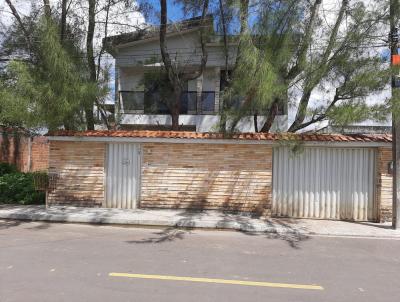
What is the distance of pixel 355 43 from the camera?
1192 cm

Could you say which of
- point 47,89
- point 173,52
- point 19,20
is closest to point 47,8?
point 19,20

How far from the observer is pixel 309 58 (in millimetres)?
12273

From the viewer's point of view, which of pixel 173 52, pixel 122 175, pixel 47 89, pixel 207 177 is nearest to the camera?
pixel 47 89

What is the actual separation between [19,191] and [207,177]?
20.7 feet

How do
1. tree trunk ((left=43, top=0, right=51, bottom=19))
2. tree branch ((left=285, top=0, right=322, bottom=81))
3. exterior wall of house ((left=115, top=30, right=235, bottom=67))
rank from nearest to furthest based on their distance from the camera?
tree branch ((left=285, top=0, right=322, bottom=81))
tree trunk ((left=43, top=0, right=51, bottom=19))
exterior wall of house ((left=115, top=30, right=235, bottom=67))

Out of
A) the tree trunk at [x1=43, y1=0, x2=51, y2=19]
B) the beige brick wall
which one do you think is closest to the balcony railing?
the tree trunk at [x1=43, y1=0, x2=51, y2=19]

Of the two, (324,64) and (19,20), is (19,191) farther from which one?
(324,64)

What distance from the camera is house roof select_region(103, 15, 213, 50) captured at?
16.4m

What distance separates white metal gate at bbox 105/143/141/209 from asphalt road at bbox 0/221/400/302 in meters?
2.86

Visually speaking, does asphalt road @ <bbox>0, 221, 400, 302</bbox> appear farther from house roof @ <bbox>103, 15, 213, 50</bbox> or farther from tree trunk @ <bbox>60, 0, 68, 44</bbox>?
house roof @ <bbox>103, 15, 213, 50</bbox>

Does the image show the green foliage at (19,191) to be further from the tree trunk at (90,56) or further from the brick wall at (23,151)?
the brick wall at (23,151)

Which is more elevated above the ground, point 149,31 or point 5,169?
point 149,31

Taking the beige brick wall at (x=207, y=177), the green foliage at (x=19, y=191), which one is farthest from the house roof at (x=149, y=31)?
the green foliage at (x=19, y=191)

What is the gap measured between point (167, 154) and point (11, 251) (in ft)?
20.4
